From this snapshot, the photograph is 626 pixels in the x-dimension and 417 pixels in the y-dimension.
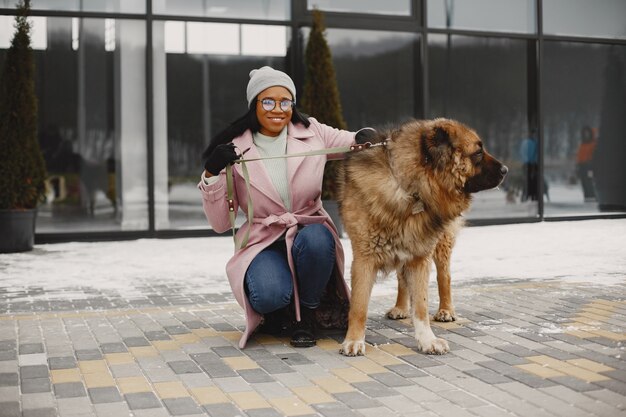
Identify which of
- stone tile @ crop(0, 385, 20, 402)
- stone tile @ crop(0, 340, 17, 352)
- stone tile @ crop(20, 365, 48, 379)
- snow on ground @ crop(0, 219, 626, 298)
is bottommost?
stone tile @ crop(0, 385, 20, 402)

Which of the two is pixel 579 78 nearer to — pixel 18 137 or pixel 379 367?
pixel 18 137

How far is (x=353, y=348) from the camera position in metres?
4.48

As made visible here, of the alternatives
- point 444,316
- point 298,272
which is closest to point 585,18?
point 444,316

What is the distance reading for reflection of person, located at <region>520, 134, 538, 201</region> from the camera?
42.8ft

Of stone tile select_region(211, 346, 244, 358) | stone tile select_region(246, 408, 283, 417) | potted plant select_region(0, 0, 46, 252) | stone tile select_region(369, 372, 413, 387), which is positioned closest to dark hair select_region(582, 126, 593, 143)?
potted plant select_region(0, 0, 46, 252)

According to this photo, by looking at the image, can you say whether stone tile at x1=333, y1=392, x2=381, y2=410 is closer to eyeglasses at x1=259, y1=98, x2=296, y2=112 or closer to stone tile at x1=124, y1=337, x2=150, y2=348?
stone tile at x1=124, y1=337, x2=150, y2=348

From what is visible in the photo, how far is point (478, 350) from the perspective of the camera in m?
4.56

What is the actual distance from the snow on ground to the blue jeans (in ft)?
6.54

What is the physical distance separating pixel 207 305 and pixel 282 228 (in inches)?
61.0

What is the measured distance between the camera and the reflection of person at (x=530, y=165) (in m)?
13.0

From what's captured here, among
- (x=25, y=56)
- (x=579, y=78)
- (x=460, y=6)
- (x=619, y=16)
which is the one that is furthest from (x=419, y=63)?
(x=25, y=56)

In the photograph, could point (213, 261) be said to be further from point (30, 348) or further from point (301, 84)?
point (30, 348)

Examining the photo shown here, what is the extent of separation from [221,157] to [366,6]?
821 cm

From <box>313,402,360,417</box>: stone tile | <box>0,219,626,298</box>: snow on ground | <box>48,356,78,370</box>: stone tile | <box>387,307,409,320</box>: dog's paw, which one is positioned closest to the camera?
<box>313,402,360,417</box>: stone tile
